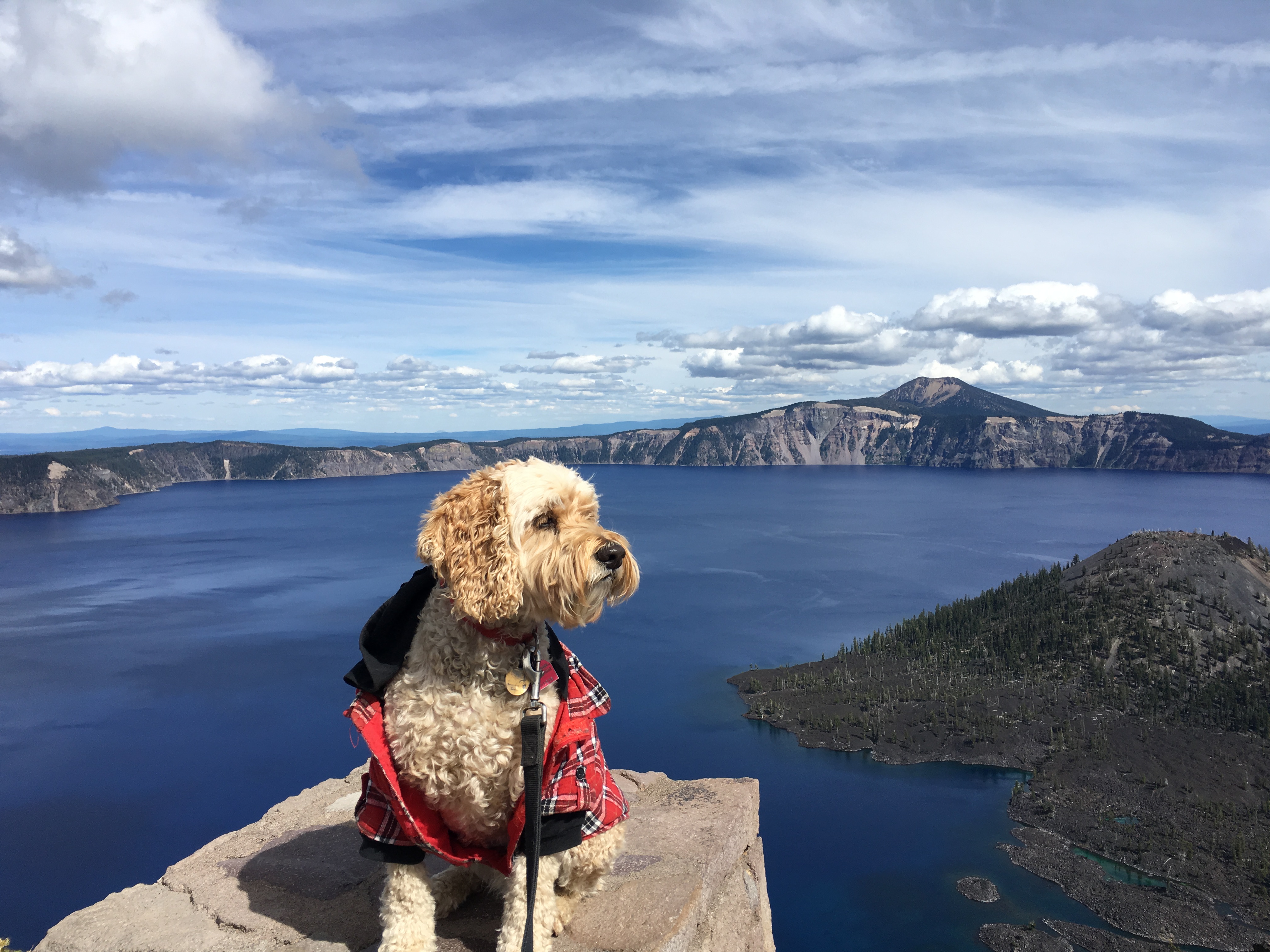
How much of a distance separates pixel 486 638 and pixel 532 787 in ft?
2.73

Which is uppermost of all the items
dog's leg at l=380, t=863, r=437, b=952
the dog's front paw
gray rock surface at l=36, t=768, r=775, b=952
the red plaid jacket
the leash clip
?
the leash clip

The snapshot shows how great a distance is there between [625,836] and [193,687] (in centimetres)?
6205

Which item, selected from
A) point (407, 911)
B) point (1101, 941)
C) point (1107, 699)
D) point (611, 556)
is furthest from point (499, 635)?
point (1107, 699)

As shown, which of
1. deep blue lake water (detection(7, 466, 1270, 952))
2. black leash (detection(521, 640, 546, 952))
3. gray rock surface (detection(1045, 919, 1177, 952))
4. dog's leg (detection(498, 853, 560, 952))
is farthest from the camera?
deep blue lake water (detection(7, 466, 1270, 952))

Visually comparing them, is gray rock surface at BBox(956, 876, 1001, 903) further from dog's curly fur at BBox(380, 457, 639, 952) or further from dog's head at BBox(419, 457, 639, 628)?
dog's head at BBox(419, 457, 639, 628)

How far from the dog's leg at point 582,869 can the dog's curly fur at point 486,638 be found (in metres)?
0.36

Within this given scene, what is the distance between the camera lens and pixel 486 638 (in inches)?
159

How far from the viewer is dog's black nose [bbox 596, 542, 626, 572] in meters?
3.82

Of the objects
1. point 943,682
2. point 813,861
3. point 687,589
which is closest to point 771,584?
point 687,589

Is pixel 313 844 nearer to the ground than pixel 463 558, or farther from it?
nearer to the ground

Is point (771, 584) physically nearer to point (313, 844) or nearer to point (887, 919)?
point (887, 919)

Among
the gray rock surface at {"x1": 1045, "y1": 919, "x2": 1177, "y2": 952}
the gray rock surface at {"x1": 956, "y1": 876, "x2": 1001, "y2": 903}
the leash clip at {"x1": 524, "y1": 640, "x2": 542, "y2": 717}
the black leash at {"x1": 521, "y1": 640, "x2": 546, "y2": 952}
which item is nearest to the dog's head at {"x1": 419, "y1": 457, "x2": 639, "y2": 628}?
the leash clip at {"x1": 524, "y1": 640, "x2": 542, "y2": 717}

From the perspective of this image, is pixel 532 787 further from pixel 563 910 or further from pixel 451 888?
pixel 451 888

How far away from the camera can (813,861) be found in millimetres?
37875
